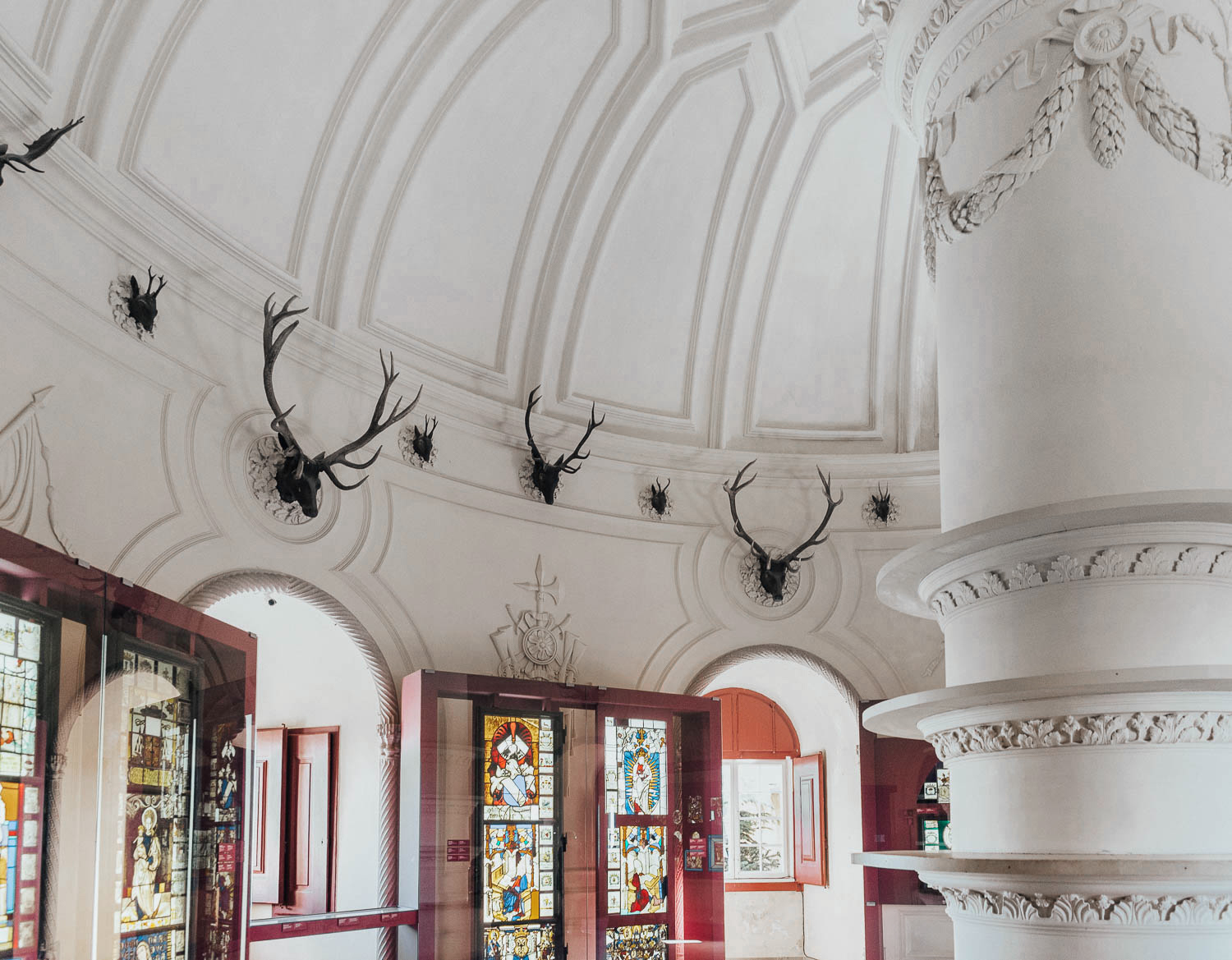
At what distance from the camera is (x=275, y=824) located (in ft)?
28.3

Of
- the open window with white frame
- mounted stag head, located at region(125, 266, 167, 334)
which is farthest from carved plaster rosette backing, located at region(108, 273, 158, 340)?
the open window with white frame

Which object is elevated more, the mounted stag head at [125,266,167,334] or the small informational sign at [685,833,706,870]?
the mounted stag head at [125,266,167,334]

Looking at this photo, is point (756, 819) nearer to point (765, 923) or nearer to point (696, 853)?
point (765, 923)

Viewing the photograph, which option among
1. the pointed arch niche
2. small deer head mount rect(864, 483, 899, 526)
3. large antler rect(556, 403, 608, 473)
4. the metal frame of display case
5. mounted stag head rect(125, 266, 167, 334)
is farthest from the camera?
small deer head mount rect(864, 483, 899, 526)

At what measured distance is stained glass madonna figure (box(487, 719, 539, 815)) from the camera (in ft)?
24.3

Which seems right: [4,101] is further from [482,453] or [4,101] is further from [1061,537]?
[1061,537]

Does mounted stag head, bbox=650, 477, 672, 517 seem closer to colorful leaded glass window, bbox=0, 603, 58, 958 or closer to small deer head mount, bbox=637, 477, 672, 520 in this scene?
small deer head mount, bbox=637, 477, 672, 520

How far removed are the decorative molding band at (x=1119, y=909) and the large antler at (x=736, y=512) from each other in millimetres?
6634

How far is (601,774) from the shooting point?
793cm

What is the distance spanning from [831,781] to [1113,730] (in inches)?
310

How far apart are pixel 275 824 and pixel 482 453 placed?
120 inches

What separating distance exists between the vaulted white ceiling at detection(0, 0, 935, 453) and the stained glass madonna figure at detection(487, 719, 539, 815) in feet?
7.13

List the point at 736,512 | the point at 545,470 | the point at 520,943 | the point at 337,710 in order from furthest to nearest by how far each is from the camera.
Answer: the point at 736,512
the point at 545,470
the point at 337,710
the point at 520,943

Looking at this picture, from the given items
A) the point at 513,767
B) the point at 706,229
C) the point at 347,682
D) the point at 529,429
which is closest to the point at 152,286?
the point at 347,682
